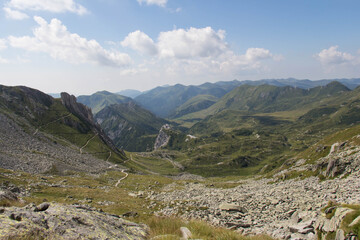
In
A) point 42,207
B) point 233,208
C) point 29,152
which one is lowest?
point 29,152

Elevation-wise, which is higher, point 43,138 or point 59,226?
point 59,226

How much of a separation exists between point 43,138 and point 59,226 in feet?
446

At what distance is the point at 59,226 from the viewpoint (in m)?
9.47

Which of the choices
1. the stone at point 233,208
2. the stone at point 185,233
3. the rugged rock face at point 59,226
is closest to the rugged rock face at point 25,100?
the stone at point 233,208

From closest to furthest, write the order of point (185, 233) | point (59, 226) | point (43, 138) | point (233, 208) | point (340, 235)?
point (59, 226)
point (185, 233)
point (340, 235)
point (233, 208)
point (43, 138)

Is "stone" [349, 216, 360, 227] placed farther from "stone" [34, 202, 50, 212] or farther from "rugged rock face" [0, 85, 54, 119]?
"rugged rock face" [0, 85, 54, 119]

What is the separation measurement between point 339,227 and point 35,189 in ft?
184

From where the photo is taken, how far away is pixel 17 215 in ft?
31.2

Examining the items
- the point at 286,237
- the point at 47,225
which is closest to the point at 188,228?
the point at 47,225

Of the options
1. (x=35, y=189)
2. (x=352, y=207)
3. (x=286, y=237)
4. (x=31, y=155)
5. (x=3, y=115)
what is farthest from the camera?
(x=3, y=115)

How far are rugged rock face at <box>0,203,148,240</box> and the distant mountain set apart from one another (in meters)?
78.9

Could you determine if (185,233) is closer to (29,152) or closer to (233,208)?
(233,208)

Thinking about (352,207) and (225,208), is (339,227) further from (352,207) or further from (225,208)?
(225,208)

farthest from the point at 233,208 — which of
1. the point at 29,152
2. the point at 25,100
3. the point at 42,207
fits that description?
the point at 25,100
